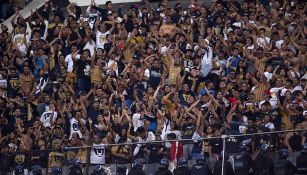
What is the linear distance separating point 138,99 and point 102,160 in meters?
4.74

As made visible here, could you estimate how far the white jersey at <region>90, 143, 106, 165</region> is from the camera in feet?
88.1

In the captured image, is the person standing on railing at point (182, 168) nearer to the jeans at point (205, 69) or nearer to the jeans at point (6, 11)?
the jeans at point (205, 69)

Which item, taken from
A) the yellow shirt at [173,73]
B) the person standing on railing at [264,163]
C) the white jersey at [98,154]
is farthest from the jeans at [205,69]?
the person standing on railing at [264,163]

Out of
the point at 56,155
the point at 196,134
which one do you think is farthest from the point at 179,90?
the point at 56,155

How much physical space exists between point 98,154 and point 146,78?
5.55 m

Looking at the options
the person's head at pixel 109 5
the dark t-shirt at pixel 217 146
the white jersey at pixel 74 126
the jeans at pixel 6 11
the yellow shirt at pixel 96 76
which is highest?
the jeans at pixel 6 11

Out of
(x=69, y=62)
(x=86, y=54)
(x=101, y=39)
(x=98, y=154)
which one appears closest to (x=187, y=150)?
(x=98, y=154)

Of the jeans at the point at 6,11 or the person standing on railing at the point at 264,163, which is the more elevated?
the jeans at the point at 6,11

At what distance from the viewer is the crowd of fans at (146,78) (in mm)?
28859

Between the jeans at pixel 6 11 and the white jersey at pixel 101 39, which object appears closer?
the white jersey at pixel 101 39

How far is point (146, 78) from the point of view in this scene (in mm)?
32219

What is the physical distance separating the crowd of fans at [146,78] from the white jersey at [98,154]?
0.08ft

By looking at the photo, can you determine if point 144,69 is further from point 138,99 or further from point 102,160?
point 102,160

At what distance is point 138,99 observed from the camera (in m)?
31.5
